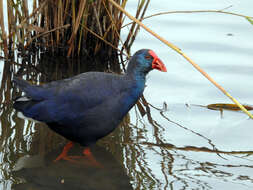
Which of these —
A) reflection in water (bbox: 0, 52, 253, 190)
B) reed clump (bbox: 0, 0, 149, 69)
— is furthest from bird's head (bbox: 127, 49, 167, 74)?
reed clump (bbox: 0, 0, 149, 69)

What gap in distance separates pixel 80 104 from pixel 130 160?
509 millimetres

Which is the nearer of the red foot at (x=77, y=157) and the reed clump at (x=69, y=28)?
the red foot at (x=77, y=157)

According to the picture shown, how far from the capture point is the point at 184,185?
308 cm

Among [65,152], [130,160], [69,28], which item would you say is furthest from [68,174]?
[69,28]

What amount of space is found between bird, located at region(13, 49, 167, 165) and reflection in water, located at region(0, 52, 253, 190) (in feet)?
0.80

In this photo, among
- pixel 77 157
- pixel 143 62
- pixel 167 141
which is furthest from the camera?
pixel 167 141

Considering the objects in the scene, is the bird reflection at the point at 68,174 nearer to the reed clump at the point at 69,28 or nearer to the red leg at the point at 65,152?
the red leg at the point at 65,152

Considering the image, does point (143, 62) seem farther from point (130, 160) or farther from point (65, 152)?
point (65, 152)

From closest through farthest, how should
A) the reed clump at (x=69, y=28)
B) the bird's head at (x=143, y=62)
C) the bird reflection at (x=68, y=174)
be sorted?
the bird reflection at (x=68, y=174)
the bird's head at (x=143, y=62)
the reed clump at (x=69, y=28)

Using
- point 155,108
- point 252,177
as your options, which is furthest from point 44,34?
point 252,177

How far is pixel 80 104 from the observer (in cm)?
315

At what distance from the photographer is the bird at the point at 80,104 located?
10.3 ft

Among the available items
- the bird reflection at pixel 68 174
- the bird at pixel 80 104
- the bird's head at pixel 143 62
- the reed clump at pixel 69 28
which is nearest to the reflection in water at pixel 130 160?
the bird reflection at pixel 68 174

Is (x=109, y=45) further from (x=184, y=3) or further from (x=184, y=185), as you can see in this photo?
(x=184, y=185)
